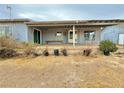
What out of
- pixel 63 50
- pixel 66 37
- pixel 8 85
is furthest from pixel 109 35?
pixel 8 85

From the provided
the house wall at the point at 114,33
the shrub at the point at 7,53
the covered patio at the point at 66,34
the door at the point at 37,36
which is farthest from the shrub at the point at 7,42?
the house wall at the point at 114,33

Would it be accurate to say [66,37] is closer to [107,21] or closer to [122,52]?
[107,21]

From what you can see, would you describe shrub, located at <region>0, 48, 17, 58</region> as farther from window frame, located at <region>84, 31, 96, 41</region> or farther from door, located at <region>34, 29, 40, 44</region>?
window frame, located at <region>84, 31, 96, 41</region>

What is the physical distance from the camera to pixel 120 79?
6.01m

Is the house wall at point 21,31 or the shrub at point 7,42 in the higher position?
the house wall at point 21,31

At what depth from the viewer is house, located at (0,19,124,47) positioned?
18.3 m

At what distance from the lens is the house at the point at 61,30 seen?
720 inches

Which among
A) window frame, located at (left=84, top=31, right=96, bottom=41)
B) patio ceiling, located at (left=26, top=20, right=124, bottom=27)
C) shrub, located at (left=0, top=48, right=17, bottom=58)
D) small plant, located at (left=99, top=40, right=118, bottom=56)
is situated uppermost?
patio ceiling, located at (left=26, top=20, right=124, bottom=27)

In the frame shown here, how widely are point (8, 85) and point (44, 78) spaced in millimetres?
1391

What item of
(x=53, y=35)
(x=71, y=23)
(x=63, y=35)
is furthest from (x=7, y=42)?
(x=63, y=35)

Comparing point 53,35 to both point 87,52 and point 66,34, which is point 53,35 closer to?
point 66,34

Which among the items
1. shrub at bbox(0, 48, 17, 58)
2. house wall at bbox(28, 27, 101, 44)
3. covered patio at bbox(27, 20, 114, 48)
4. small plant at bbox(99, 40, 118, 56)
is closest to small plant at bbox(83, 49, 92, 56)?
small plant at bbox(99, 40, 118, 56)

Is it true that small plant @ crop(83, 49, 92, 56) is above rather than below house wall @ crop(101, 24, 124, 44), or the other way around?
below

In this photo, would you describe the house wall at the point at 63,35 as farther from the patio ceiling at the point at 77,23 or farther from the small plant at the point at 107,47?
the small plant at the point at 107,47
